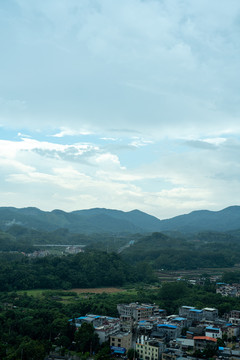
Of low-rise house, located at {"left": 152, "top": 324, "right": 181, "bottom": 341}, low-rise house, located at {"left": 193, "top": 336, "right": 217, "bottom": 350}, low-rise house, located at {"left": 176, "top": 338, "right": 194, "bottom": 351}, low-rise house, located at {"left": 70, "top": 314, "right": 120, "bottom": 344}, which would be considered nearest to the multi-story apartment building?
low-rise house, located at {"left": 70, "top": 314, "right": 120, "bottom": 344}

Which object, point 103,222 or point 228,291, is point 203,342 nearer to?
point 228,291

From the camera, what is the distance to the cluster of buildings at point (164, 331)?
15.6 metres

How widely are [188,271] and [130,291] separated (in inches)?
673

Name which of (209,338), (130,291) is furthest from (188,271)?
(209,338)

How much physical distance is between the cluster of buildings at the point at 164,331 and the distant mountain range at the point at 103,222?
8951 cm

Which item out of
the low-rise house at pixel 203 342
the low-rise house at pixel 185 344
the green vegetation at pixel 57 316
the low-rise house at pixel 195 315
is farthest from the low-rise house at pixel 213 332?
the green vegetation at pixel 57 316

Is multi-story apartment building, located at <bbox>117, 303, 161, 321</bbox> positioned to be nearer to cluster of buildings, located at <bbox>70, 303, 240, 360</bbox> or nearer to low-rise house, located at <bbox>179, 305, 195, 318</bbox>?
cluster of buildings, located at <bbox>70, 303, 240, 360</bbox>

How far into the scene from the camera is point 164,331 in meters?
17.8

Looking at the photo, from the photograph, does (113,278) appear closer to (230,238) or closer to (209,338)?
(209,338)

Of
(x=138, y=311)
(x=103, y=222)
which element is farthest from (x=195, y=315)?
(x=103, y=222)

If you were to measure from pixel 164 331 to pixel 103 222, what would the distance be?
142469mm

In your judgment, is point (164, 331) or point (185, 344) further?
point (164, 331)

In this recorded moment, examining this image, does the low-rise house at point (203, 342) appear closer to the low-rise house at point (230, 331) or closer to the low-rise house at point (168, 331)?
the low-rise house at point (168, 331)

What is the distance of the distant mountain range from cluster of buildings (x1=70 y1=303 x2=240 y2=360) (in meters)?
89.5
